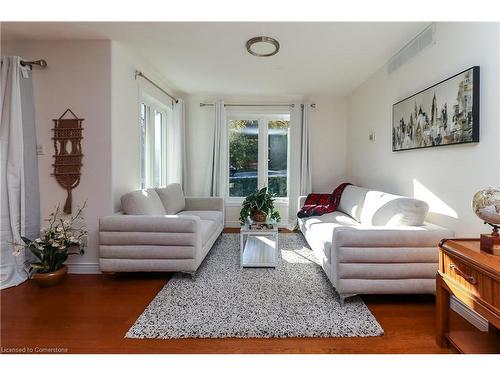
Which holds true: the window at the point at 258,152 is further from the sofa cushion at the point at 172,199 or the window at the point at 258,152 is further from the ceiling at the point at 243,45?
the sofa cushion at the point at 172,199

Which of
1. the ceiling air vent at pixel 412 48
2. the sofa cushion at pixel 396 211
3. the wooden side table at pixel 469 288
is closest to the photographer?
the wooden side table at pixel 469 288

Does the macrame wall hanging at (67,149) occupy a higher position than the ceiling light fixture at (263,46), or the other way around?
the ceiling light fixture at (263,46)

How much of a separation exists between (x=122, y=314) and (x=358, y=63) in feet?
11.9

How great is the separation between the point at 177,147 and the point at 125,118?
162 cm

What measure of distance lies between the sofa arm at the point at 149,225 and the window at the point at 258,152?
8.60ft

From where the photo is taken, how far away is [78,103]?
2.77 m

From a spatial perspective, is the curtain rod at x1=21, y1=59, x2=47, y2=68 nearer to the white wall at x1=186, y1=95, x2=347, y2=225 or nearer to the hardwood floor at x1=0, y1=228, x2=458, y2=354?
the hardwood floor at x1=0, y1=228, x2=458, y2=354

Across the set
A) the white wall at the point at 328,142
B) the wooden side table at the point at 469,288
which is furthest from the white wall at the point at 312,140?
the wooden side table at the point at 469,288

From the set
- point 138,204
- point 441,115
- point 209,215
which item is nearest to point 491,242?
point 441,115

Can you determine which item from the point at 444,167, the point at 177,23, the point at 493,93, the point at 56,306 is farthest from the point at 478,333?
the point at 177,23

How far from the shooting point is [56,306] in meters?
2.13

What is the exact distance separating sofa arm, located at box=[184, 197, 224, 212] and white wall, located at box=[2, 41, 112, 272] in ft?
5.07

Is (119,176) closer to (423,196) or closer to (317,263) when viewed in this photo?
(317,263)

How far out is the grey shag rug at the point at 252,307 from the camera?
1.78 m
